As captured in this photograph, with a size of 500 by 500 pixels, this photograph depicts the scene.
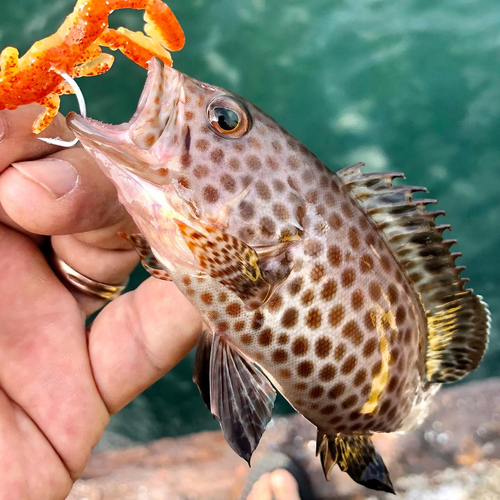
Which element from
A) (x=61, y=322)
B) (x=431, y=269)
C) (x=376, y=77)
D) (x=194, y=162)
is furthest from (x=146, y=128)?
(x=376, y=77)

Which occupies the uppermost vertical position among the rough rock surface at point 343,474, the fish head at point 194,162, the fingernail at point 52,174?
the fish head at point 194,162

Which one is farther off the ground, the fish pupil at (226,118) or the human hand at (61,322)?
the fish pupil at (226,118)

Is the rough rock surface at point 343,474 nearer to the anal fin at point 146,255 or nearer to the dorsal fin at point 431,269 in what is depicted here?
the dorsal fin at point 431,269

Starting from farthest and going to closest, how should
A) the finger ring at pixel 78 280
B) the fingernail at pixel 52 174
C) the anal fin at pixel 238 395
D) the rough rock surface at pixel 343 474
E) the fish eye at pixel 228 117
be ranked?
the rough rock surface at pixel 343 474 → the finger ring at pixel 78 280 → the fingernail at pixel 52 174 → the anal fin at pixel 238 395 → the fish eye at pixel 228 117

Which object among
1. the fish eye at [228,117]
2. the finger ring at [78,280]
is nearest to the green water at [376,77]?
the finger ring at [78,280]

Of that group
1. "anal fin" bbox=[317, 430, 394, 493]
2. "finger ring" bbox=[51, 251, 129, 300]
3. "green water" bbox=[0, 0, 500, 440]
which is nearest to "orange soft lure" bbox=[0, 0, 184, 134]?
"finger ring" bbox=[51, 251, 129, 300]

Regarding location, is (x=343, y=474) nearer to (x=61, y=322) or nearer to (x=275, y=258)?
(x=61, y=322)

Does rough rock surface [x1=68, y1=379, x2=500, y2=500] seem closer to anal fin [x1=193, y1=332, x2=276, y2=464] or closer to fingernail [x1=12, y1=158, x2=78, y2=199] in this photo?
anal fin [x1=193, y1=332, x2=276, y2=464]

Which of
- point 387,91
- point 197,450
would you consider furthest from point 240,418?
point 387,91

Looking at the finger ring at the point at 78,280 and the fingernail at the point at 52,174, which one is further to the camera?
the finger ring at the point at 78,280
